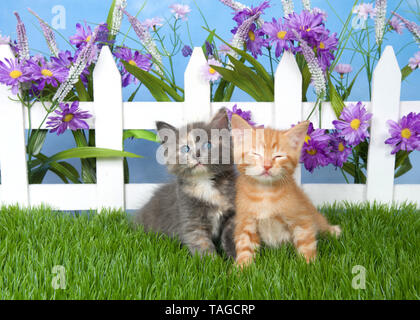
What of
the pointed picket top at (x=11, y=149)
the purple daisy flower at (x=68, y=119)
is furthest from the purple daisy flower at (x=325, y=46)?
A: the pointed picket top at (x=11, y=149)

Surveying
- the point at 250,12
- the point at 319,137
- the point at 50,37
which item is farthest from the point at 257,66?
the point at 50,37

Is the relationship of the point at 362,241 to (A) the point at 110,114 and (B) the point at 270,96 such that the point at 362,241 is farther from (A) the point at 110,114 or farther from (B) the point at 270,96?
(A) the point at 110,114

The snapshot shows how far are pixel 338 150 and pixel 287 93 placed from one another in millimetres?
Answer: 488

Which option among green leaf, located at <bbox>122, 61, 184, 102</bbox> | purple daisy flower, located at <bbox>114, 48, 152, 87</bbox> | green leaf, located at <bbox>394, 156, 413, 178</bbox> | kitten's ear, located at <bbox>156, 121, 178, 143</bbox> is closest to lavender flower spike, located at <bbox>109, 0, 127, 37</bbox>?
purple daisy flower, located at <bbox>114, 48, 152, 87</bbox>

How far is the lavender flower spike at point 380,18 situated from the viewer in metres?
2.54

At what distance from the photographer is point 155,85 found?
268cm

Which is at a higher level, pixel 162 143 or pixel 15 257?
pixel 162 143

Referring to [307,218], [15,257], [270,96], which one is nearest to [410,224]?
[307,218]

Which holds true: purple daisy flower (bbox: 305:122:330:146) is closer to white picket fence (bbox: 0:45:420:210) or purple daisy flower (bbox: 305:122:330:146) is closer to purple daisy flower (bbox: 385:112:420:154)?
white picket fence (bbox: 0:45:420:210)

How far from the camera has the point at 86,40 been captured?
2680mm

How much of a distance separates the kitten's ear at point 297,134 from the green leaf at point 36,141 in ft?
5.78

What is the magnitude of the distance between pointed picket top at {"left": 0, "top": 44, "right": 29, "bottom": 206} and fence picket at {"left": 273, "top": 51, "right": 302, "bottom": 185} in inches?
66.7

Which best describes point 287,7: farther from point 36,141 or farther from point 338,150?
point 36,141

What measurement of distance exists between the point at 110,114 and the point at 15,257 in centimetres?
111
